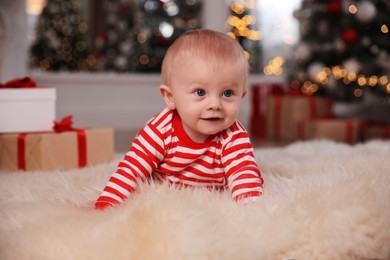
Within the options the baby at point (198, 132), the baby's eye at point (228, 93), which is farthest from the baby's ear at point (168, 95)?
the baby's eye at point (228, 93)

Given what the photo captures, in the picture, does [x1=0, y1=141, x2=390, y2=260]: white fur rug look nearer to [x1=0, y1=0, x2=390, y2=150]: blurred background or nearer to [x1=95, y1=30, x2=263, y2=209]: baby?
[x1=95, y1=30, x2=263, y2=209]: baby

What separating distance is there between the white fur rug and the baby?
6 centimetres

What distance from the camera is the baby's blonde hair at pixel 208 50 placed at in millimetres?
1155

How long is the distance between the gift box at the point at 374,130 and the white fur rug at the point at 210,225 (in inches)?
79.3

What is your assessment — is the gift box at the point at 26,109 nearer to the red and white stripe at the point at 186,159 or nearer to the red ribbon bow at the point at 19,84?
the red ribbon bow at the point at 19,84

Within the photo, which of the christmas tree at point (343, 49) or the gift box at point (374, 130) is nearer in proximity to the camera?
the gift box at point (374, 130)

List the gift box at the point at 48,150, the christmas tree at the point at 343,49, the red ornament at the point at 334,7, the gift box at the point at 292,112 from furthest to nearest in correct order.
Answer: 1. the red ornament at the point at 334,7
2. the gift box at the point at 292,112
3. the christmas tree at the point at 343,49
4. the gift box at the point at 48,150

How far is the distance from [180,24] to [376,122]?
2.04 meters

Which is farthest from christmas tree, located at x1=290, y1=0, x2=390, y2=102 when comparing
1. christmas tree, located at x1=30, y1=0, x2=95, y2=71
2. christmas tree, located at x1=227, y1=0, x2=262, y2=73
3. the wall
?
christmas tree, located at x1=30, y1=0, x2=95, y2=71

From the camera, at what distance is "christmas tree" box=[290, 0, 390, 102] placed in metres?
3.26

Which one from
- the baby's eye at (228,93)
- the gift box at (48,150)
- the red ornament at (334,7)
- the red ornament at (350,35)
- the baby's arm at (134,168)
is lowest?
the gift box at (48,150)

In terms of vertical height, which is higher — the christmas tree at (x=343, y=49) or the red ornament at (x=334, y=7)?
the red ornament at (x=334, y=7)

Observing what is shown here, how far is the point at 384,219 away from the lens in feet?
3.19

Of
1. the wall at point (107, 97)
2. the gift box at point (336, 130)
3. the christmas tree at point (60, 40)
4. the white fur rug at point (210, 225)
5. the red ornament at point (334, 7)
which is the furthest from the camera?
the christmas tree at point (60, 40)
